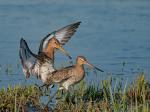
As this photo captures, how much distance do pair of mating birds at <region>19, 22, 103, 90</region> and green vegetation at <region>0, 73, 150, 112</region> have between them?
180 mm

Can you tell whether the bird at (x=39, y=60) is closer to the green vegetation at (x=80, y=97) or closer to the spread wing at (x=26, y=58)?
the spread wing at (x=26, y=58)

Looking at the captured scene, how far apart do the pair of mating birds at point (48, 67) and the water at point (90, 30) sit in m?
0.89

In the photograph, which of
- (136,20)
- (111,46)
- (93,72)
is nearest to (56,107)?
(93,72)

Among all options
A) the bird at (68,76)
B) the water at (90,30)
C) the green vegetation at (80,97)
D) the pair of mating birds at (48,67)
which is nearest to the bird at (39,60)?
the pair of mating birds at (48,67)

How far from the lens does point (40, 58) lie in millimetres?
10633

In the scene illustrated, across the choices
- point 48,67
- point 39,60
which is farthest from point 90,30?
point 39,60

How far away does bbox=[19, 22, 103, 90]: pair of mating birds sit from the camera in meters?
10.1

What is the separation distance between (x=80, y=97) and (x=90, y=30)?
689 centimetres

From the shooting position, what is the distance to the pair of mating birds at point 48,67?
10.1 m

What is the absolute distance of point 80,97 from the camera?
378 inches

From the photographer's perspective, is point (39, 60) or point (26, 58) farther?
point (39, 60)

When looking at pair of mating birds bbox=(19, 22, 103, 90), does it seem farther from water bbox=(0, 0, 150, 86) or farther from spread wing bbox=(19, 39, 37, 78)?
water bbox=(0, 0, 150, 86)

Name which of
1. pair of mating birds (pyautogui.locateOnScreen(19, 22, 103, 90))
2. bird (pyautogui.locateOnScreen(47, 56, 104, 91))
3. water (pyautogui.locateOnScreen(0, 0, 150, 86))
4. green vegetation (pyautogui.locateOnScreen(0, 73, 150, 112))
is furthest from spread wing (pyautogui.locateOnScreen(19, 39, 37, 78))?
water (pyautogui.locateOnScreen(0, 0, 150, 86))

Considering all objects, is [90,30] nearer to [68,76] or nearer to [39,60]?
[39,60]
